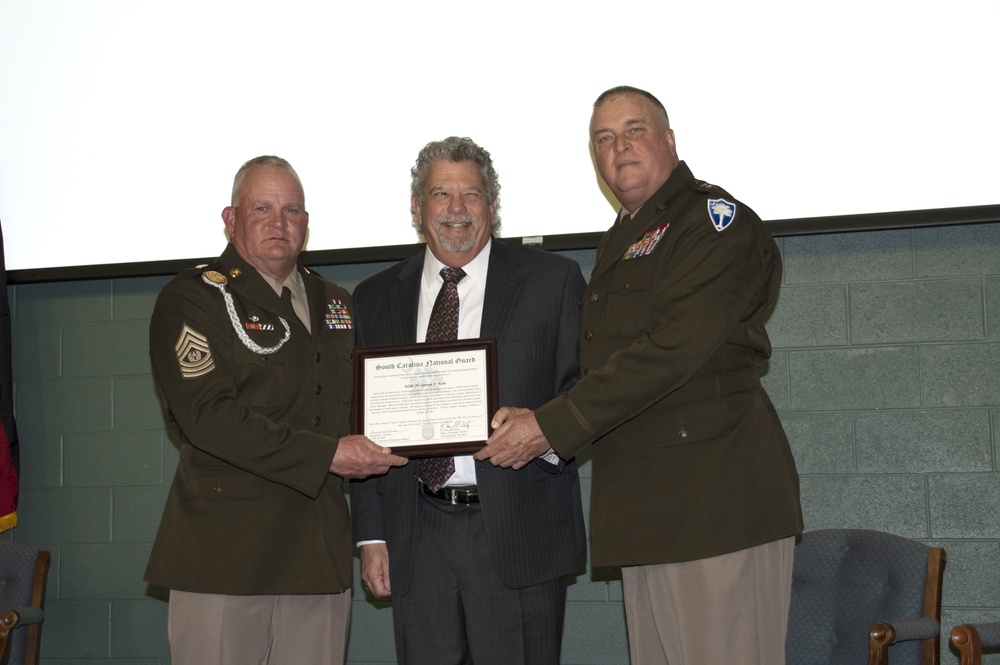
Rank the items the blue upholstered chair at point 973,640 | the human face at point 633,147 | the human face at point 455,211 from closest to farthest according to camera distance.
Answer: the blue upholstered chair at point 973,640 < the human face at point 633,147 < the human face at point 455,211

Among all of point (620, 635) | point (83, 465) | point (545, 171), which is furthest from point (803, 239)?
point (83, 465)

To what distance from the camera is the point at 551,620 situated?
8.74 ft

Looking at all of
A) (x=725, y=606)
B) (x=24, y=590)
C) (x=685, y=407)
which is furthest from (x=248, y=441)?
(x=24, y=590)

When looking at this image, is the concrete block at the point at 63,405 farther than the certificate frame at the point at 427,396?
Yes

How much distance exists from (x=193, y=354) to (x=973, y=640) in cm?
211

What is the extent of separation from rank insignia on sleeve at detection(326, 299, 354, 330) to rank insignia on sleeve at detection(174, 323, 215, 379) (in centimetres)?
37

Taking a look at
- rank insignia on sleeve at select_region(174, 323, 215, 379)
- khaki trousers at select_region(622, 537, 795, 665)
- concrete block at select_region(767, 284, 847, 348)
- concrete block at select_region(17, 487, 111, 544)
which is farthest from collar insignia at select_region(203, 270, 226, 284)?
concrete block at select_region(767, 284, 847, 348)

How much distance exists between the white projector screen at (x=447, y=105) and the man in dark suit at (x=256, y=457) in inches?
35.1

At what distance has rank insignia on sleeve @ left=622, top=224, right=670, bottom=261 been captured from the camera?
262 cm

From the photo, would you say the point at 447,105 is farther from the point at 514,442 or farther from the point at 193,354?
the point at 514,442

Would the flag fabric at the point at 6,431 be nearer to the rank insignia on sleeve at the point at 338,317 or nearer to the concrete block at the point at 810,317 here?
the rank insignia on sleeve at the point at 338,317

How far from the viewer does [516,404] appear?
2756 mm

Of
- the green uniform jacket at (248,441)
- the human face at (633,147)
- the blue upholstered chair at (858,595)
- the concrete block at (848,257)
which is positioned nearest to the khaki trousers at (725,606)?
the blue upholstered chair at (858,595)

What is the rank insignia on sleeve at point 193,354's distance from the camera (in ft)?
9.00
